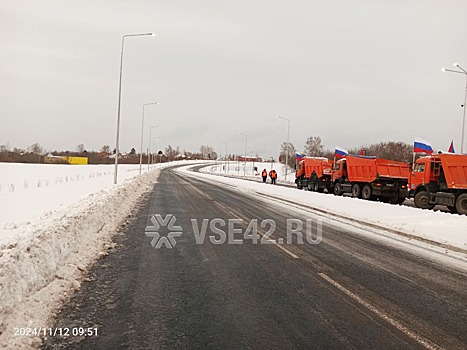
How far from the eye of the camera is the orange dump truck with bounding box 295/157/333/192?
34.0 m

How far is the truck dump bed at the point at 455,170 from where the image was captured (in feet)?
60.3

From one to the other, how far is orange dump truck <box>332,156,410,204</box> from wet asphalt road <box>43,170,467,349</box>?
16743mm

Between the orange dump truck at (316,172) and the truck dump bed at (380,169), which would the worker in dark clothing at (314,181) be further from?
the truck dump bed at (380,169)

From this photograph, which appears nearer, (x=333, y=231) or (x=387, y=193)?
(x=333, y=231)

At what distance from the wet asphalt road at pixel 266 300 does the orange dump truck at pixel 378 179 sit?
16.7 m

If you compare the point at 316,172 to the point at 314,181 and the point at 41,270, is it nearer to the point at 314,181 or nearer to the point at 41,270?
the point at 314,181

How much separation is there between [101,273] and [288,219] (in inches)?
362

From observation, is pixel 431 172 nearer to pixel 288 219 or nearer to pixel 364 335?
pixel 288 219

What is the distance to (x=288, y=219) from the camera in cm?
1461

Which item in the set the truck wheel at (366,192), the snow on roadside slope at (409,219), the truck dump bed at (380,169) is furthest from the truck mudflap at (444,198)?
the truck wheel at (366,192)

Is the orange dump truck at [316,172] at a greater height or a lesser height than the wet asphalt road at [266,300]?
greater

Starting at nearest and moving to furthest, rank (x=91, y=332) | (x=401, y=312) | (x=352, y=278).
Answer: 1. (x=91, y=332)
2. (x=401, y=312)
3. (x=352, y=278)

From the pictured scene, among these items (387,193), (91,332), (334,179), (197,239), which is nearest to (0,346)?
(91,332)
